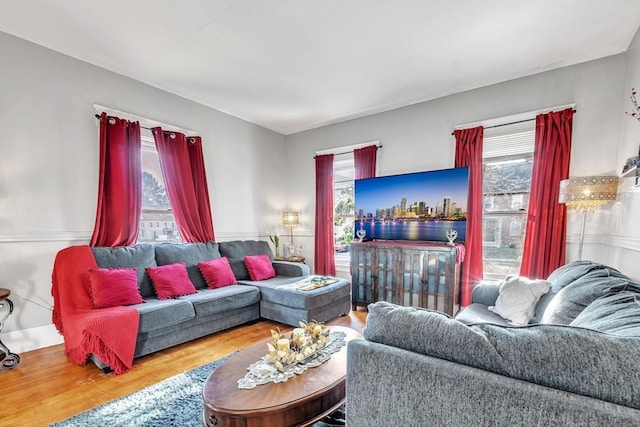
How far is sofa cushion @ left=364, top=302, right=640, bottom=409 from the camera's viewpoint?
675 mm

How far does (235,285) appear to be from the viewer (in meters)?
3.47

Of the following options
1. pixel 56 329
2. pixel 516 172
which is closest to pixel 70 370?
pixel 56 329

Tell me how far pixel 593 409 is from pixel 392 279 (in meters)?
2.96

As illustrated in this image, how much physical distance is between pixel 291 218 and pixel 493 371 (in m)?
4.24

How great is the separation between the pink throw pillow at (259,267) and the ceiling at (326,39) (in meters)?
2.18

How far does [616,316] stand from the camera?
3.25ft

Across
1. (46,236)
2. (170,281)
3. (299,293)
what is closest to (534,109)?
(299,293)

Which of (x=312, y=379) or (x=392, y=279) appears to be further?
(x=392, y=279)

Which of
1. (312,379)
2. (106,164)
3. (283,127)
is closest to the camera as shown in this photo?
(312,379)

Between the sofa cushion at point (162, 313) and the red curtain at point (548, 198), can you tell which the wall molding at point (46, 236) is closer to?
the sofa cushion at point (162, 313)

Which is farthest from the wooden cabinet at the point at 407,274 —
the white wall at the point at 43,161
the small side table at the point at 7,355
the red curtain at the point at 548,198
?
the small side table at the point at 7,355

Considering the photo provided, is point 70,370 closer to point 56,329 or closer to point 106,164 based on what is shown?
point 56,329

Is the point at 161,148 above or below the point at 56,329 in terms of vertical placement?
above

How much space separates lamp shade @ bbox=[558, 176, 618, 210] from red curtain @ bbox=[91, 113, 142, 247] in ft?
14.4
